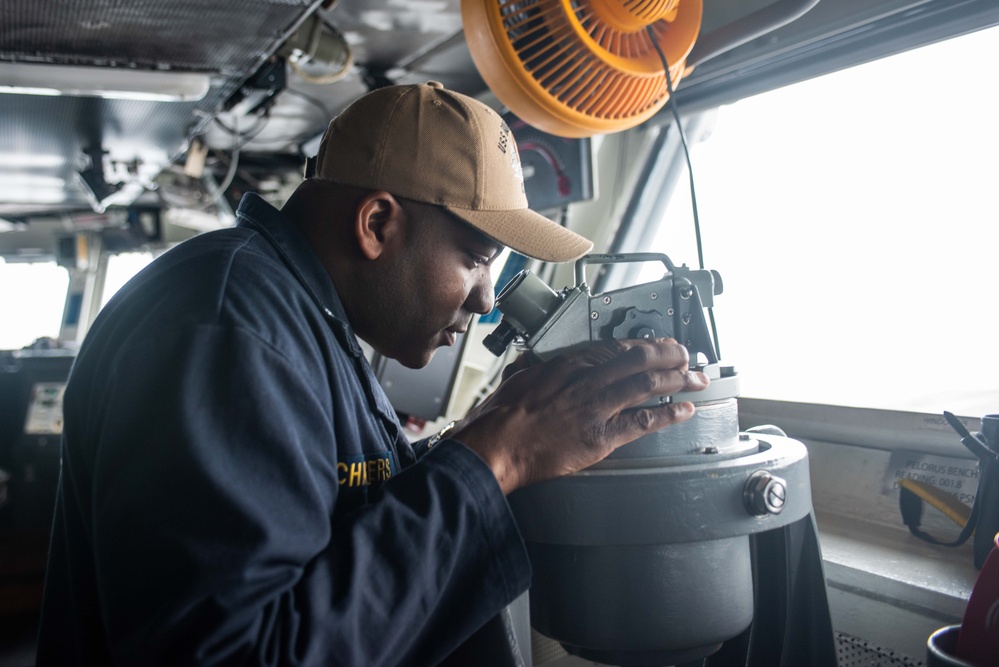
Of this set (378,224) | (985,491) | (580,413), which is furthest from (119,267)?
(985,491)

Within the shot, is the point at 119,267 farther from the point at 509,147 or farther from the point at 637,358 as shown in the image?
the point at 637,358

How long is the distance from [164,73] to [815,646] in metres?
2.14

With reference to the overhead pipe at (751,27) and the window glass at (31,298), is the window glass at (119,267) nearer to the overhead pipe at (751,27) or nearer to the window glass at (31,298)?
the window glass at (31,298)

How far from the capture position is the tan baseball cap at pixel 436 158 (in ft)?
3.37

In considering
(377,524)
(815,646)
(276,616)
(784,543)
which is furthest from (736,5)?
(276,616)

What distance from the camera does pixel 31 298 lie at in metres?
6.07

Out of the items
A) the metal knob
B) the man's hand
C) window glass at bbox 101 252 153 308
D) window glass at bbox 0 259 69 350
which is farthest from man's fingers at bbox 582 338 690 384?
window glass at bbox 0 259 69 350

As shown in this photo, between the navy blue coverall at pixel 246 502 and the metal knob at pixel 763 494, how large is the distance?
289 millimetres

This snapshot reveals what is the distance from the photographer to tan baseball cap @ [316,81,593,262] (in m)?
1.03

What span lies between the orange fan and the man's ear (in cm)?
28

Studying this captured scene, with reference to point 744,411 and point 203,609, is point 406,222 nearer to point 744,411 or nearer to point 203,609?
point 203,609

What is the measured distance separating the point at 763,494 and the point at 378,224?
2.03ft

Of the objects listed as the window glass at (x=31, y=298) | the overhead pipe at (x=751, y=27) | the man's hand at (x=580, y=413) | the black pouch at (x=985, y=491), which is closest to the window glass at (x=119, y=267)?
the window glass at (x=31, y=298)

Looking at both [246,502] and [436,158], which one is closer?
[246,502]
